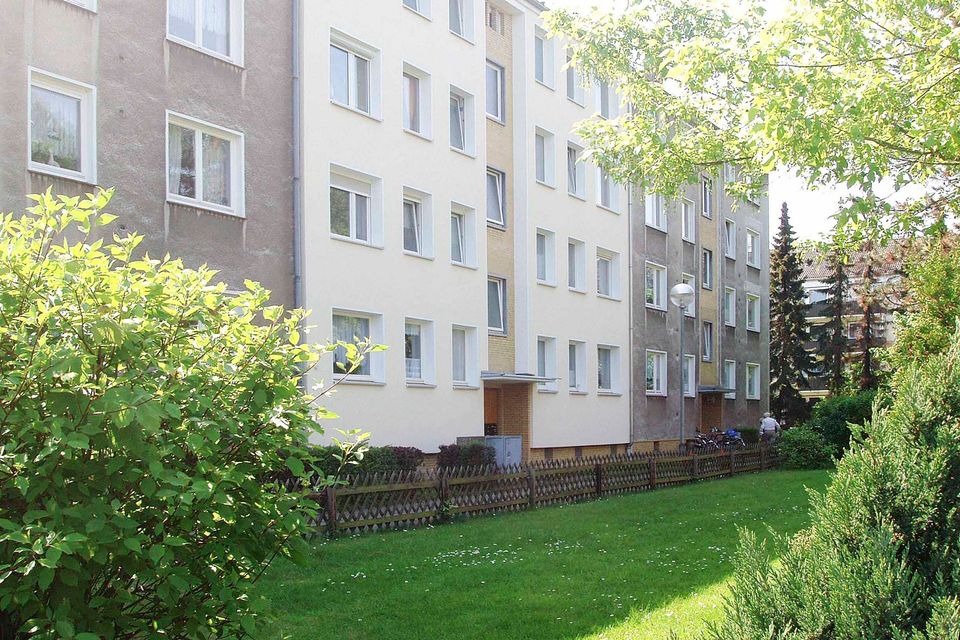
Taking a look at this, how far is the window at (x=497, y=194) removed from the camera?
2773cm

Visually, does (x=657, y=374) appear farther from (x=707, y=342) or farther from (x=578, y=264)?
(x=578, y=264)

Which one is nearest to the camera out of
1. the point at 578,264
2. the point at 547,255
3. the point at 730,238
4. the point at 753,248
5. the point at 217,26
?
the point at 217,26

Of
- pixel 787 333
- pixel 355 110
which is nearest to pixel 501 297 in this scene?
pixel 355 110

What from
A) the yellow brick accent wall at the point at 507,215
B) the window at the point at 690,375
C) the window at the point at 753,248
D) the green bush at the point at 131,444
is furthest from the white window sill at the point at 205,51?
the window at the point at 753,248

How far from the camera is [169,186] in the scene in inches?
696

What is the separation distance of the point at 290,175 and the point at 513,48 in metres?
11.0

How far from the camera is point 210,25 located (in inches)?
740

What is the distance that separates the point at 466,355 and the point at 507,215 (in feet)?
15.4

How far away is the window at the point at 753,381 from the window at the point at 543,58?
20.1 m

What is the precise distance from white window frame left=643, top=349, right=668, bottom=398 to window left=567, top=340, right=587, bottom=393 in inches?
169

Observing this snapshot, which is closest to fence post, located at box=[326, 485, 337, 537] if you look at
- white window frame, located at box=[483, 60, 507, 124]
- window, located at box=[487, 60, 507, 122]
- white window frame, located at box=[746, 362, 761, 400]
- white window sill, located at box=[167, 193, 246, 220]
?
white window sill, located at box=[167, 193, 246, 220]

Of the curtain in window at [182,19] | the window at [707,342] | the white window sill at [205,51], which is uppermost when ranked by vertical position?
the curtain in window at [182,19]

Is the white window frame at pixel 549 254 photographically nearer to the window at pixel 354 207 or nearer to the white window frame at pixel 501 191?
the white window frame at pixel 501 191

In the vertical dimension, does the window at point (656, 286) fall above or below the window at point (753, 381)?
above
